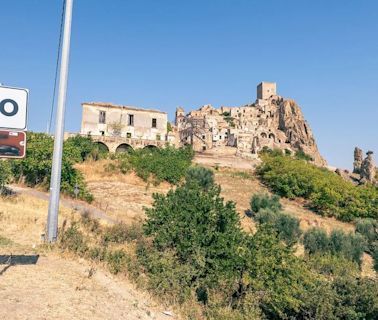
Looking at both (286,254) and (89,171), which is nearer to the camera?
(286,254)

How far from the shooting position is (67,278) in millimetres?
6492

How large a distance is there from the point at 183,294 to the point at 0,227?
5.74 m

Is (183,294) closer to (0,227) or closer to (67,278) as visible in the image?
(67,278)

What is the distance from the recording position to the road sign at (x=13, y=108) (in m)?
4.92

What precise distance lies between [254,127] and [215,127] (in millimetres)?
Answer: 11526

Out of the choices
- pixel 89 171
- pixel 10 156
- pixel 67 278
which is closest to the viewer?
pixel 10 156

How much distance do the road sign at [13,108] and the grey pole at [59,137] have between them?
295 cm

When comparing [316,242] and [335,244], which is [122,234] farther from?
[335,244]

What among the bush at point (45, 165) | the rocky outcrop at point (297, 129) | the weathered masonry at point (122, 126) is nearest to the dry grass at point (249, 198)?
the weathered masonry at point (122, 126)

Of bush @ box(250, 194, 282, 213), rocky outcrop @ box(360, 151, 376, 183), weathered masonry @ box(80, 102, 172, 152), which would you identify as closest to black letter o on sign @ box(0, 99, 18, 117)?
bush @ box(250, 194, 282, 213)

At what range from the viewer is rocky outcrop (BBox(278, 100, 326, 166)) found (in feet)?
278

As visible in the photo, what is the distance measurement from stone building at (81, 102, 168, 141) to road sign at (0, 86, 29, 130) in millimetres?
42753

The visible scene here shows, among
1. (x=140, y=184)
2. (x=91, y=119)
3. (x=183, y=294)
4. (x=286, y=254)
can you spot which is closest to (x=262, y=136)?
(x=91, y=119)

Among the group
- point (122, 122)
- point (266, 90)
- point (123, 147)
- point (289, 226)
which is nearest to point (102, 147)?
point (123, 147)
